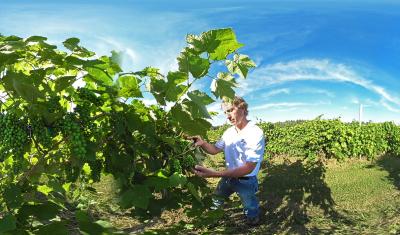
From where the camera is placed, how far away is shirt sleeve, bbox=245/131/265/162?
6.62 meters

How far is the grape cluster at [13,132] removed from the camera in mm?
2332

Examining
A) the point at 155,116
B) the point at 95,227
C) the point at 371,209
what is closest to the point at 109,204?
the point at 371,209

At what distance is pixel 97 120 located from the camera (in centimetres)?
279

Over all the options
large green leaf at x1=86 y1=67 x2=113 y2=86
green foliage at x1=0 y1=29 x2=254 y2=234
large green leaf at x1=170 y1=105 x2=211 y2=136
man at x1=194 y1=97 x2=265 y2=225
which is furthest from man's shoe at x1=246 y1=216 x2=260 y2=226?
large green leaf at x1=86 y1=67 x2=113 y2=86

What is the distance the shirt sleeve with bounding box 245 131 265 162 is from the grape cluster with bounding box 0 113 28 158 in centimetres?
448

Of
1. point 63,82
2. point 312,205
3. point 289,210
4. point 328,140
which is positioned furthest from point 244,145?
point 328,140

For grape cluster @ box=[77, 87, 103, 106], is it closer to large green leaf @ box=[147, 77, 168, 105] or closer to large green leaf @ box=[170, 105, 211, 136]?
large green leaf @ box=[147, 77, 168, 105]

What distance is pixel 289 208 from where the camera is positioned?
10258 mm

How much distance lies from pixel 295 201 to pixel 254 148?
470cm

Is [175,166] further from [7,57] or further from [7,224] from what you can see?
[7,57]

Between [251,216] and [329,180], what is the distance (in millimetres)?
7173

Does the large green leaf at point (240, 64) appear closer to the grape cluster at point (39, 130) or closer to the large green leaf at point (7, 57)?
the grape cluster at point (39, 130)

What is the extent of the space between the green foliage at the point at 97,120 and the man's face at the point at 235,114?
4179 millimetres

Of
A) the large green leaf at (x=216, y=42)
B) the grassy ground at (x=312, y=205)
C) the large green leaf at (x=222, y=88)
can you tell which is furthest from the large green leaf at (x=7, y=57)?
the grassy ground at (x=312, y=205)
